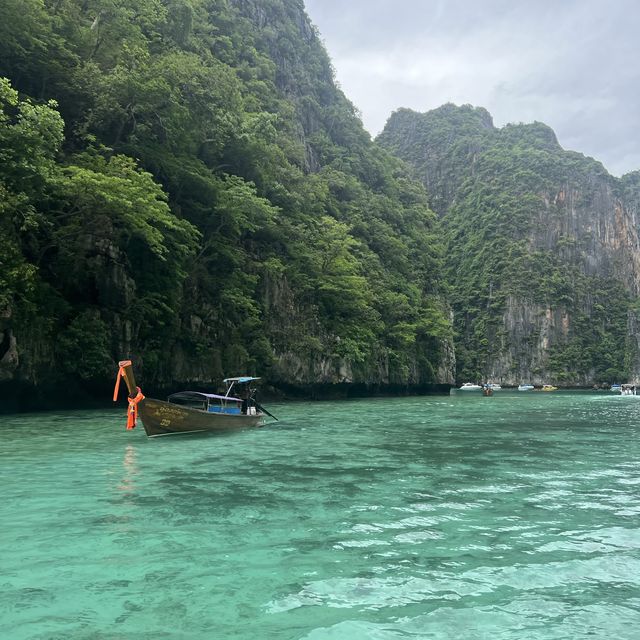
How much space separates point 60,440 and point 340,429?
25.9 ft

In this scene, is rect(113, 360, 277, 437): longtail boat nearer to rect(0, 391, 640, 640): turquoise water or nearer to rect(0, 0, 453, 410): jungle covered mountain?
rect(0, 391, 640, 640): turquoise water

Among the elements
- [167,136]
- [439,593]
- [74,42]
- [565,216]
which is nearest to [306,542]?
[439,593]

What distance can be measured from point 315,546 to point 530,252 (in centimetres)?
11227

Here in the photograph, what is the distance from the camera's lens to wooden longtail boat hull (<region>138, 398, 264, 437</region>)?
13164 mm

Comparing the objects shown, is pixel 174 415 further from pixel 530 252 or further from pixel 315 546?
pixel 530 252

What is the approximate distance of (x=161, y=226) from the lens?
22312 millimetres

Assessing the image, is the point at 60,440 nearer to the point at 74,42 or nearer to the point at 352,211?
the point at 74,42

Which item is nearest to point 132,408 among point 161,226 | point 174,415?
point 174,415

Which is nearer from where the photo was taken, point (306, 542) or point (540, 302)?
point (306, 542)

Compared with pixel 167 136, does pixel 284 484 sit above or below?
below

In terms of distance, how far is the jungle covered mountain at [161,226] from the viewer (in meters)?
18.4

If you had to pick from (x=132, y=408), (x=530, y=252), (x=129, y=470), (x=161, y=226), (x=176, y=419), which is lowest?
(x=129, y=470)

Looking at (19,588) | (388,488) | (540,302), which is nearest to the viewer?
(19,588)

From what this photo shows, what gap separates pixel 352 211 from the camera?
49312 mm
